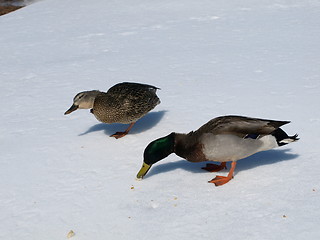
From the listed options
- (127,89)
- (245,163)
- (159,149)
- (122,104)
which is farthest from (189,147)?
(127,89)

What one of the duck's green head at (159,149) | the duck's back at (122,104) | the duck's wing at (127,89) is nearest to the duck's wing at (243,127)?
the duck's green head at (159,149)

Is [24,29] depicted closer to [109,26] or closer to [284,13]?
[109,26]

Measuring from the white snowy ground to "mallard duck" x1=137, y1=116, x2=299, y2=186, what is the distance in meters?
0.26

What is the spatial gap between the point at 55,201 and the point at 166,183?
2.94ft

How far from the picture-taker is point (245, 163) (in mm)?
Result: 3980

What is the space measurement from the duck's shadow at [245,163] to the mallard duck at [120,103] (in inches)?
27.4

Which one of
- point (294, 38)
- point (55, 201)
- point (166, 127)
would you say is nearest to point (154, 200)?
point (55, 201)

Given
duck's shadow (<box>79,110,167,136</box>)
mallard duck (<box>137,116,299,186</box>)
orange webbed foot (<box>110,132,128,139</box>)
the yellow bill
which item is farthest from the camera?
duck's shadow (<box>79,110,167,136</box>)

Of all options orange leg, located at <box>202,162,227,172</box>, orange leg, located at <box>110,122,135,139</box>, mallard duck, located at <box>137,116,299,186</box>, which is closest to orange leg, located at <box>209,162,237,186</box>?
mallard duck, located at <box>137,116,299,186</box>

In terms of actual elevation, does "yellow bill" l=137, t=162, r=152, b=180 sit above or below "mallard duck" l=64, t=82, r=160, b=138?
below

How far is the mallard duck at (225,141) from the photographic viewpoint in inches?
137

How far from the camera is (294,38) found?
26.2 ft

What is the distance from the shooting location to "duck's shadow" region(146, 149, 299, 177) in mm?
3941

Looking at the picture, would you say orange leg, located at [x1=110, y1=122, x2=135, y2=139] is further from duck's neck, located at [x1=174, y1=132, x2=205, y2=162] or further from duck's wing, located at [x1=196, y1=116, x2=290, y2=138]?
duck's wing, located at [x1=196, y1=116, x2=290, y2=138]
